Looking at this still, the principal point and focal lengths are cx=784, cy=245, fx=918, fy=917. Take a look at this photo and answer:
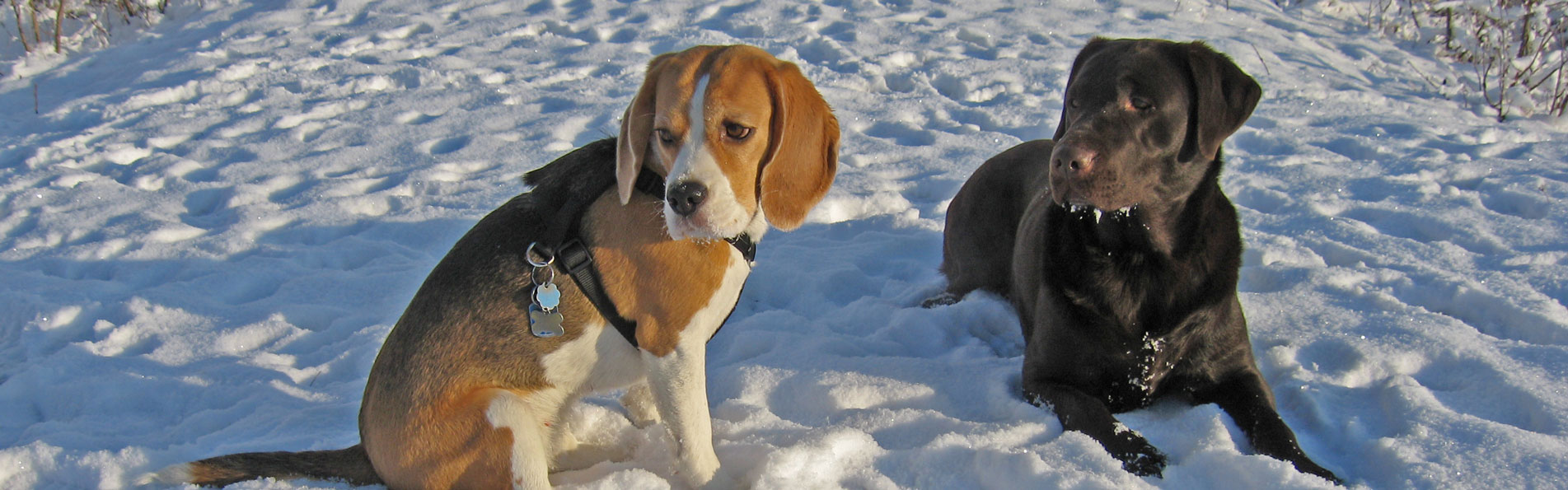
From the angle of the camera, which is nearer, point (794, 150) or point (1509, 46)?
point (794, 150)

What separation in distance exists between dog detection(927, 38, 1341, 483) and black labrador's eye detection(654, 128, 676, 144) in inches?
50.7

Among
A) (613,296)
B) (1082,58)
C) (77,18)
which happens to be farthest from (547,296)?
(77,18)

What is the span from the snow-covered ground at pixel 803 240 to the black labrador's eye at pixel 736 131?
3.31 ft

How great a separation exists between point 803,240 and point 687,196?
268cm

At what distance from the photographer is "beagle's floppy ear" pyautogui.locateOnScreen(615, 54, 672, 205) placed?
262 centimetres

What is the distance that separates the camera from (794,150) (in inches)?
104

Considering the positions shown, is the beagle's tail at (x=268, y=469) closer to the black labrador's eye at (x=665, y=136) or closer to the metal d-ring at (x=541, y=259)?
the metal d-ring at (x=541, y=259)

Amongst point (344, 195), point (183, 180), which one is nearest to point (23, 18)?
point (183, 180)

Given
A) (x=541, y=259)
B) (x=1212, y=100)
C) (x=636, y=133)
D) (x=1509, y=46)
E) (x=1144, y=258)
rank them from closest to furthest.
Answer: (x=636, y=133), (x=541, y=259), (x=1212, y=100), (x=1144, y=258), (x=1509, y=46)

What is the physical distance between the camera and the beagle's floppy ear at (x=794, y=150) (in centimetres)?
260

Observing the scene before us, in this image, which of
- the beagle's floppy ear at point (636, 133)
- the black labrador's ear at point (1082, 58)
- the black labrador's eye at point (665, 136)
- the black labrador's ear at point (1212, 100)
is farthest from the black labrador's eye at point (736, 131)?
the black labrador's ear at point (1212, 100)

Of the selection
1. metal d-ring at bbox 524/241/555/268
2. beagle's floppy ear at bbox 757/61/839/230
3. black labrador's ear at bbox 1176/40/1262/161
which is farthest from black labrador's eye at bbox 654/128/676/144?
black labrador's ear at bbox 1176/40/1262/161

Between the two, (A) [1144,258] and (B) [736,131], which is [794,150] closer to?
(B) [736,131]

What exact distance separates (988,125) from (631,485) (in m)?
4.50
